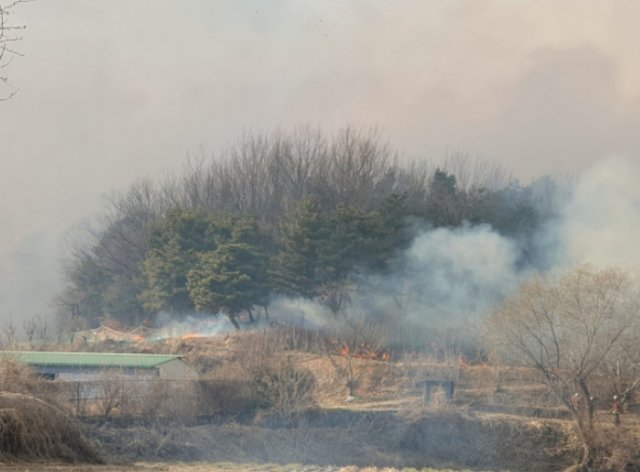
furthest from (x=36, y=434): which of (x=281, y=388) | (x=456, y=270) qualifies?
(x=456, y=270)

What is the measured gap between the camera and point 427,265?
52.9 m

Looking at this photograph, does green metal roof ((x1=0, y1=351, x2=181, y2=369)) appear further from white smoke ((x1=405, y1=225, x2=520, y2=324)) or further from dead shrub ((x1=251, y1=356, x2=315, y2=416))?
white smoke ((x1=405, y1=225, x2=520, y2=324))

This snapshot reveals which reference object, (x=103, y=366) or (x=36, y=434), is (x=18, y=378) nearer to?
(x=103, y=366)

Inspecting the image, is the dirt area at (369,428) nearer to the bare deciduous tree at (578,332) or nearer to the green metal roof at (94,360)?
the bare deciduous tree at (578,332)

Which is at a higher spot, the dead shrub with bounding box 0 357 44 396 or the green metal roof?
the green metal roof

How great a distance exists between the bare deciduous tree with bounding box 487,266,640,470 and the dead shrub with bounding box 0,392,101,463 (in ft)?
68.6

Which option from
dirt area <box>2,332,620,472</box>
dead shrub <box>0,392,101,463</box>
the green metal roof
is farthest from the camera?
the green metal roof

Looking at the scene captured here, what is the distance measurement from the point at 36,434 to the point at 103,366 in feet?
65.4

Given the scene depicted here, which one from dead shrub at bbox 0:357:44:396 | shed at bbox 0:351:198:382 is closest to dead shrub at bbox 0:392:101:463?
dead shrub at bbox 0:357:44:396

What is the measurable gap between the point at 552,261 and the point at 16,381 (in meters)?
30.9

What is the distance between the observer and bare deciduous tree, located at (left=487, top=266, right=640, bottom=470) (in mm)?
37188

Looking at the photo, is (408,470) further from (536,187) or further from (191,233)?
(536,187)

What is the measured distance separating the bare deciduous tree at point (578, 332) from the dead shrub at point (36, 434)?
20899 millimetres

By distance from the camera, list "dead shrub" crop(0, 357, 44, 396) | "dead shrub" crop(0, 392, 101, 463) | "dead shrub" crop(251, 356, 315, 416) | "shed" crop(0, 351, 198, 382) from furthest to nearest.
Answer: "shed" crop(0, 351, 198, 382), "dead shrub" crop(251, 356, 315, 416), "dead shrub" crop(0, 357, 44, 396), "dead shrub" crop(0, 392, 101, 463)
